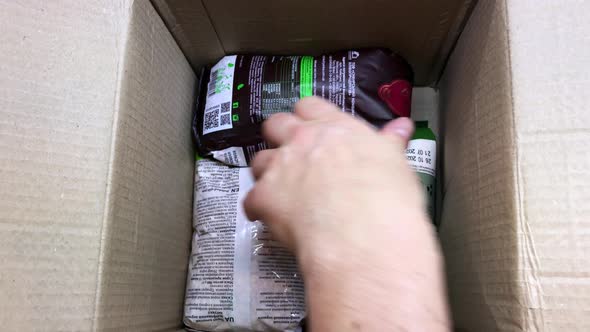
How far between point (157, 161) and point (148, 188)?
0.05 meters

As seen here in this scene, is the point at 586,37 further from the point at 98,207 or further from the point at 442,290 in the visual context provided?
the point at 98,207

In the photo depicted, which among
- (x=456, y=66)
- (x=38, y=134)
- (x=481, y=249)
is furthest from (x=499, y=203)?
Answer: (x=38, y=134)

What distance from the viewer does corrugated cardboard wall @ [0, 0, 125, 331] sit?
1.43ft

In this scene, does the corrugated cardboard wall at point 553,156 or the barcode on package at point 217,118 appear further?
the barcode on package at point 217,118

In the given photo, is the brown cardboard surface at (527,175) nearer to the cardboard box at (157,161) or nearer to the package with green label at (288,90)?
the cardboard box at (157,161)

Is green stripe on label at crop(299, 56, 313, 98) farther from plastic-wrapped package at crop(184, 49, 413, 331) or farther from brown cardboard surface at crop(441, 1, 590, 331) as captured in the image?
brown cardboard surface at crop(441, 1, 590, 331)

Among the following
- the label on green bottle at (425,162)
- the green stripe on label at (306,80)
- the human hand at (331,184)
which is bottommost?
the human hand at (331,184)

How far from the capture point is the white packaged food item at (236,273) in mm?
674

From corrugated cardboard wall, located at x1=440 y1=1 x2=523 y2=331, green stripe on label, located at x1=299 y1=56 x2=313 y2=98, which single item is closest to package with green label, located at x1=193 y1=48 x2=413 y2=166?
green stripe on label, located at x1=299 y1=56 x2=313 y2=98

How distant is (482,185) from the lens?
1.76ft

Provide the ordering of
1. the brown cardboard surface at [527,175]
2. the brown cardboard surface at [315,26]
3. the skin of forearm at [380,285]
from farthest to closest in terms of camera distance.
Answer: the brown cardboard surface at [315,26]
the brown cardboard surface at [527,175]
the skin of forearm at [380,285]

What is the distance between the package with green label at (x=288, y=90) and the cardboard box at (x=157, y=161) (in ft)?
0.25

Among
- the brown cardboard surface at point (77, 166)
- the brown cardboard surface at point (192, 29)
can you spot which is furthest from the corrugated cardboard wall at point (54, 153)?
the brown cardboard surface at point (192, 29)

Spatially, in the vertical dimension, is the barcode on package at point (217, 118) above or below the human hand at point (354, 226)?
above
